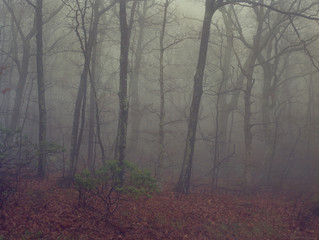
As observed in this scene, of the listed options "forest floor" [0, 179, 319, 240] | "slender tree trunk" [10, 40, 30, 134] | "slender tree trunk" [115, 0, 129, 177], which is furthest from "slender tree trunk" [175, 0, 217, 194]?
"slender tree trunk" [10, 40, 30, 134]

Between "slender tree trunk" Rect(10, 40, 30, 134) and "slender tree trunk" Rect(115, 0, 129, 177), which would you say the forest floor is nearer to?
"slender tree trunk" Rect(115, 0, 129, 177)

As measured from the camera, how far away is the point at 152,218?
854 cm

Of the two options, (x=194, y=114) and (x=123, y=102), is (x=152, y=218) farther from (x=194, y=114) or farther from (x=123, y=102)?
(x=194, y=114)

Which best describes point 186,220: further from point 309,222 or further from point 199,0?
point 199,0

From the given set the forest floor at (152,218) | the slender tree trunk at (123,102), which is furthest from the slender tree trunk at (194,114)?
the slender tree trunk at (123,102)

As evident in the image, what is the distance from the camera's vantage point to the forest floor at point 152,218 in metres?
7.26

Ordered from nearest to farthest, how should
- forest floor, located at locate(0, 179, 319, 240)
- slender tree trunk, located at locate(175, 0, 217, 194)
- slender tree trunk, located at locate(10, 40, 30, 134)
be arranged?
forest floor, located at locate(0, 179, 319, 240)
slender tree trunk, located at locate(175, 0, 217, 194)
slender tree trunk, located at locate(10, 40, 30, 134)

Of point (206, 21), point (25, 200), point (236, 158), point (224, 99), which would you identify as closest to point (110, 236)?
point (25, 200)

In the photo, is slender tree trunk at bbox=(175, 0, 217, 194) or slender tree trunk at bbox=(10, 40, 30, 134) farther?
slender tree trunk at bbox=(10, 40, 30, 134)

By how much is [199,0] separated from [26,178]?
13.6m

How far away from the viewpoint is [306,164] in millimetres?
20469

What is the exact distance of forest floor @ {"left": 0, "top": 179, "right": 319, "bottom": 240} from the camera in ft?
23.8

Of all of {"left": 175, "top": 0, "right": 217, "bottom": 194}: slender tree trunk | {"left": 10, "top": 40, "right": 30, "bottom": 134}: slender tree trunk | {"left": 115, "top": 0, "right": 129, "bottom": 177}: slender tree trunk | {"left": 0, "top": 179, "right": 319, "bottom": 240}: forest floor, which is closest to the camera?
{"left": 0, "top": 179, "right": 319, "bottom": 240}: forest floor

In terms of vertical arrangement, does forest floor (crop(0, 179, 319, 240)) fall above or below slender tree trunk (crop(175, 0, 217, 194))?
below
